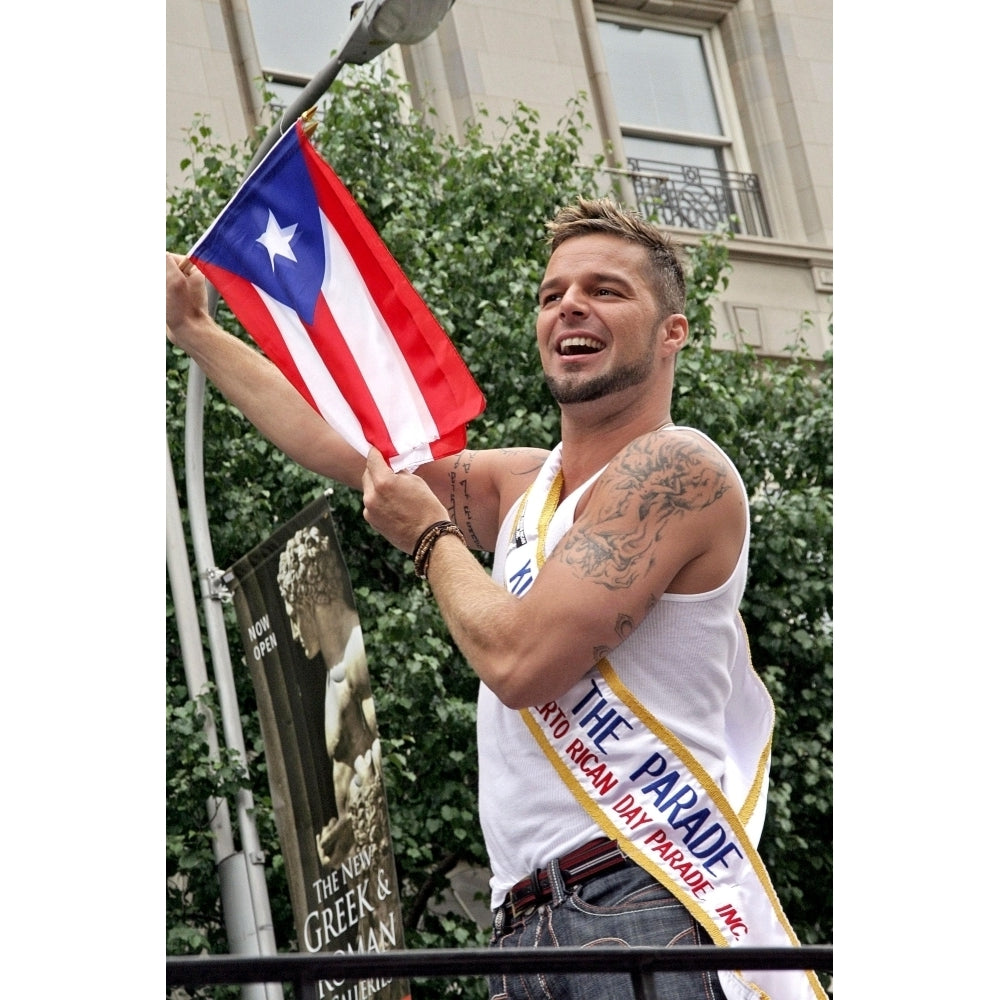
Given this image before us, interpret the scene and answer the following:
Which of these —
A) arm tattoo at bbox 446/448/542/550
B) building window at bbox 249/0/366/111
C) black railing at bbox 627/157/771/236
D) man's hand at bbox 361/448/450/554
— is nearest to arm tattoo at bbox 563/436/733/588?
man's hand at bbox 361/448/450/554

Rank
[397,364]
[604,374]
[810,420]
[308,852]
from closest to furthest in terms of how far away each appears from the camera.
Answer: [604,374]
[397,364]
[308,852]
[810,420]

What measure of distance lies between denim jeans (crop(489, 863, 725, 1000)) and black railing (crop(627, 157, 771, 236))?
13.8m

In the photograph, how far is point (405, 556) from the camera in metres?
10.4

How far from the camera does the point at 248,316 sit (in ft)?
14.3

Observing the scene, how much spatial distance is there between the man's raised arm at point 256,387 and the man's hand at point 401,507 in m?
0.42

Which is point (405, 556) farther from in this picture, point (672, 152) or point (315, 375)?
point (672, 152)

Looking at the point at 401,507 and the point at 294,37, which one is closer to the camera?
the point at 401,507

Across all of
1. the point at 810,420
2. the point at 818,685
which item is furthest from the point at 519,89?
the point at 818,685

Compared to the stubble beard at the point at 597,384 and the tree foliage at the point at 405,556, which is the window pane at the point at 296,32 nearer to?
the tree foliage at the point at 405,556

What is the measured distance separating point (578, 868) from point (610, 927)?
0.13 m

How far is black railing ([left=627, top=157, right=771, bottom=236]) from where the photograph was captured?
16984mm

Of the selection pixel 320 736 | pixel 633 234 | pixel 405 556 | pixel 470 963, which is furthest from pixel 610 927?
pixel 405 556
